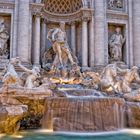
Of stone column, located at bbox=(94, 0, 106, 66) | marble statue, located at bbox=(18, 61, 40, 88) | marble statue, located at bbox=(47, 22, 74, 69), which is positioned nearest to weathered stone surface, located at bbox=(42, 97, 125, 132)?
marble statue, located at bbox=(18, 61, 40, 88)

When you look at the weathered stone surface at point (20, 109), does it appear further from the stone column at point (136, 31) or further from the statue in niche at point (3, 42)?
the stone column at point (136, 31)

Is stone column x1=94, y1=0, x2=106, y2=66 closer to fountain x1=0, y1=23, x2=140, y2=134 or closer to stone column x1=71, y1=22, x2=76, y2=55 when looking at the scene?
stone column x1=71, y1=22, x2=76, y2=55

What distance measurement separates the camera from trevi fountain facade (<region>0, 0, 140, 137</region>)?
12.1 m

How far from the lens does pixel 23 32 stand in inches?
690

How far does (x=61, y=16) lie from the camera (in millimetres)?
19484

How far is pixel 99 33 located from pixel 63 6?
299 cm

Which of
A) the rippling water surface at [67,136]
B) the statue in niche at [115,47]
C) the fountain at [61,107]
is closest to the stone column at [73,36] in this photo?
the statue in niche at [115,47]

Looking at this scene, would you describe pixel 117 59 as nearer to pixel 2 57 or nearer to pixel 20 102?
pixel 2 57

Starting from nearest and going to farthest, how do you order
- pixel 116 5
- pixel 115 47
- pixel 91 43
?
pixel 91 43 < pixel 115 47 < pixel 116 5

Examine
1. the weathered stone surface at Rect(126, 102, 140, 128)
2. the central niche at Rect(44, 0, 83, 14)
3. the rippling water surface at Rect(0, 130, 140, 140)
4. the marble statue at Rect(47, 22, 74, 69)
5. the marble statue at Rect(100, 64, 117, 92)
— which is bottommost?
the rippling water surface at Rect(0, 130, 140, 140)

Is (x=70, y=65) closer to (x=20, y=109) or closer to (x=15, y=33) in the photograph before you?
(x=15, y=33)

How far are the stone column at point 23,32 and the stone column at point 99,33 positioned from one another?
408 cm

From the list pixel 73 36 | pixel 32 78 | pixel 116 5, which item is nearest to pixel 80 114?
pixel 32 78

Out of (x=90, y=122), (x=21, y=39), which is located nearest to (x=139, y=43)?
(x=21, y=39)
